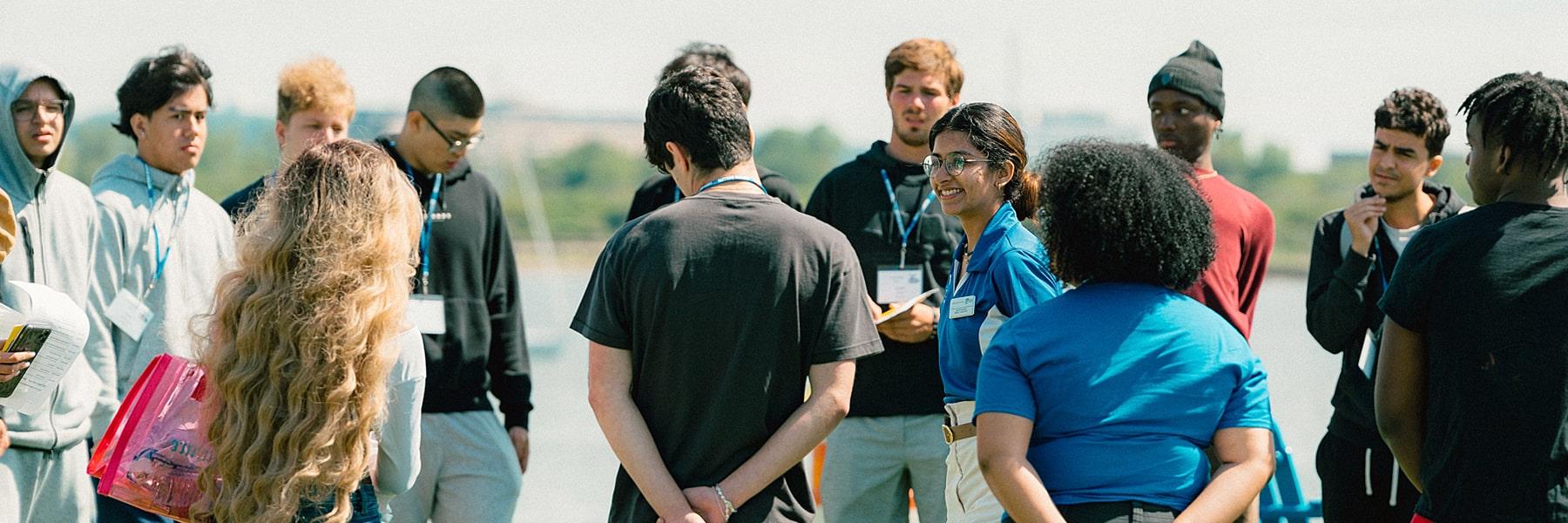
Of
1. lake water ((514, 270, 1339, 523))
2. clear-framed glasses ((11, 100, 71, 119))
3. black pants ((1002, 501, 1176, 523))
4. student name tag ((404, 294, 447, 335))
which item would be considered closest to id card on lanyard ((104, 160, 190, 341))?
clear-framed glasses ((11, 100, 71, 119))

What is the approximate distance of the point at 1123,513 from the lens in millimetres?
2311

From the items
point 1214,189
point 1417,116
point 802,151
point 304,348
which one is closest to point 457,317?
point 304,348

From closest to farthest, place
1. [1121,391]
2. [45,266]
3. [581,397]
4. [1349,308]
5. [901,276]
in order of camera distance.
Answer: [1121,391], [45,266], [1349,308], [901,276], [581,397]

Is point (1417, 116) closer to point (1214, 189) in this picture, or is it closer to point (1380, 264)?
point (1380, 264)

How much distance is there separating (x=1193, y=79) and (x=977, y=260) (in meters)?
1.37

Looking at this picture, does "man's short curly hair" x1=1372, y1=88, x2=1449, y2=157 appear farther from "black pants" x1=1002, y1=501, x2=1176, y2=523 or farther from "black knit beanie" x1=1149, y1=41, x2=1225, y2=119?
"black pants" x1=1002, y1=501, x2=1176, y2=523

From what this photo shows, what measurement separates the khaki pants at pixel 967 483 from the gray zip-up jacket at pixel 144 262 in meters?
2.00

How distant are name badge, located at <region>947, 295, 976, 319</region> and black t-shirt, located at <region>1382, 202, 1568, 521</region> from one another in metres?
0.81

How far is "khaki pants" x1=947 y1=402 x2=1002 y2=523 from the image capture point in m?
2.73

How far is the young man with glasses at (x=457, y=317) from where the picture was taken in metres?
3.81

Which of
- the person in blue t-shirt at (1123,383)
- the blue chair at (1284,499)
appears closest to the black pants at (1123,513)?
the person in blue t-shirt at (1123,383)

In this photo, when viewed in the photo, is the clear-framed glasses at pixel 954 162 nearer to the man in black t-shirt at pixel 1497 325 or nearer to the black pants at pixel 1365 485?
the man in black t-shirt at pixel 1497 325

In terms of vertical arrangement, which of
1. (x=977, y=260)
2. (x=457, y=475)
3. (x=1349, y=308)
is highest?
(x=977, y=260)

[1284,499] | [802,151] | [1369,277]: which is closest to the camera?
[1369,277]
